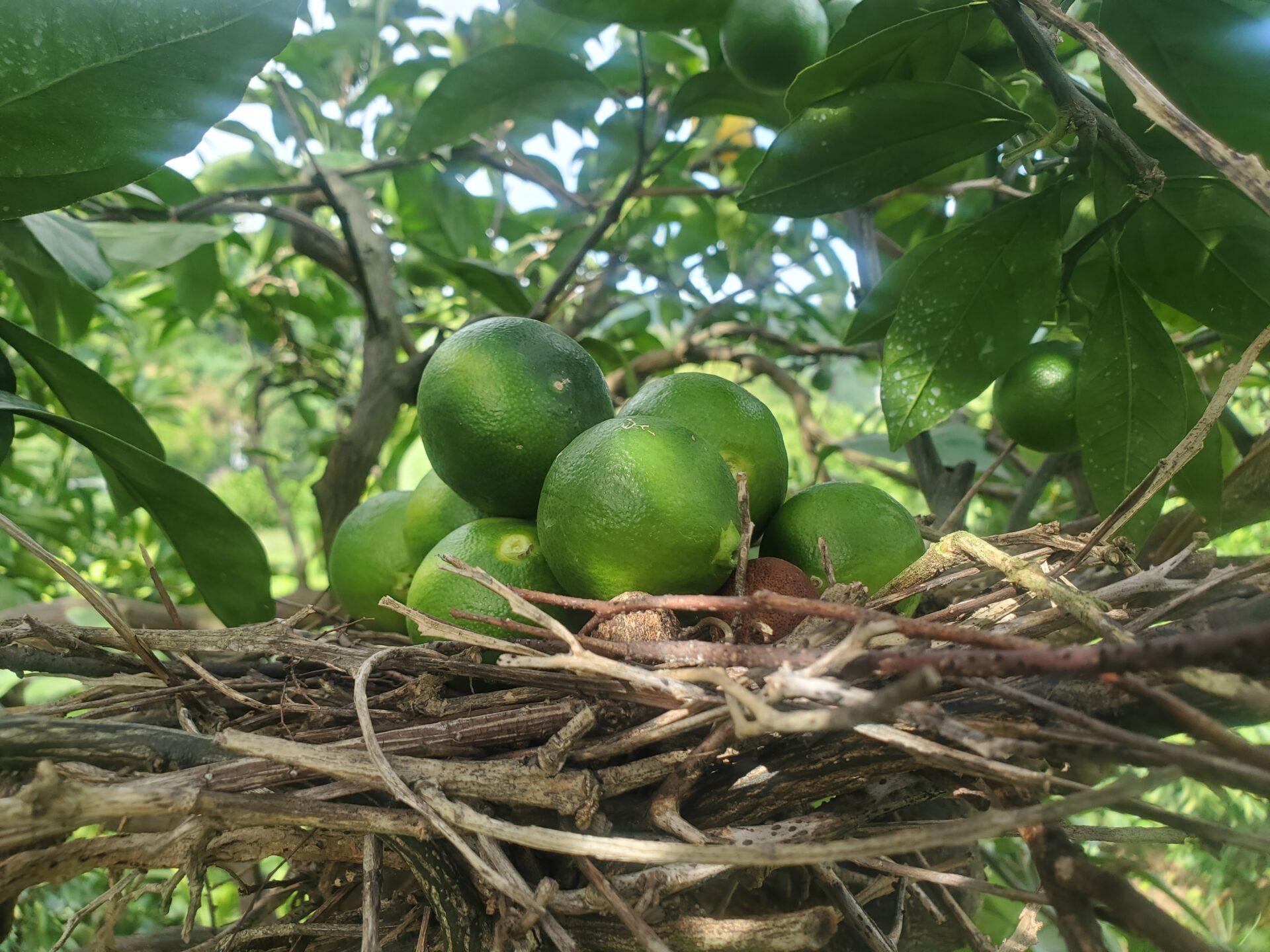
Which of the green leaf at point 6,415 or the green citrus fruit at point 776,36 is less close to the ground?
the green citrus fruit at point 776,36

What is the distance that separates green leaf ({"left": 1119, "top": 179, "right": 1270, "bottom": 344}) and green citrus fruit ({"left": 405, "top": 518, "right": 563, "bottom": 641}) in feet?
2.03

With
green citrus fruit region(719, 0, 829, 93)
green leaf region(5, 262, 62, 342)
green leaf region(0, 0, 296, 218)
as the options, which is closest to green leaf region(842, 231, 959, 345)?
green citrus fruit region(719, 0, 829, 93)

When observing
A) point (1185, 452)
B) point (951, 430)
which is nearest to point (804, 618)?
point (1185, 452)

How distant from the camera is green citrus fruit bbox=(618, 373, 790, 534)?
2.47 ft

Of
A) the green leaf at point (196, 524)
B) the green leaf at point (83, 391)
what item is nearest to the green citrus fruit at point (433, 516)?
the green leaf at point (196, 524)

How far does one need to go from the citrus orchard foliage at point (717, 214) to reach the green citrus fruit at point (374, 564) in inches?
2.9

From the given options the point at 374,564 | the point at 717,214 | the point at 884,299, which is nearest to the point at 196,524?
the point at 374,564

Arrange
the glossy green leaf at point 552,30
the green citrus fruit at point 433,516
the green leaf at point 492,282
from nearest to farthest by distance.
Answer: the green citrus fruit at point 433,516 < the green leaf at point 492,282 < the glossy green leaf at point 552,30

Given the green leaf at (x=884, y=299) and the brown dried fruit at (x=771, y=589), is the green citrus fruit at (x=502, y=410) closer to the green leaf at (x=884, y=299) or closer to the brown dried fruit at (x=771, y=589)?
the brown dried fruit at (x=771, y=589)

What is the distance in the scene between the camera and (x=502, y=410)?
2.41 feet

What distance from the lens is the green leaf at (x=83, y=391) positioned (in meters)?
0.79

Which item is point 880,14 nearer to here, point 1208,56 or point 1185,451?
point 1208,56

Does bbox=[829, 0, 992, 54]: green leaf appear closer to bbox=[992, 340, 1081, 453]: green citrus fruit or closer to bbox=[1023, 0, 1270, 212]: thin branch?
bbox=[1023, 0, 1270, 212]: thin branch

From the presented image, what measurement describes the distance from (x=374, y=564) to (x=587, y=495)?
0.34m
